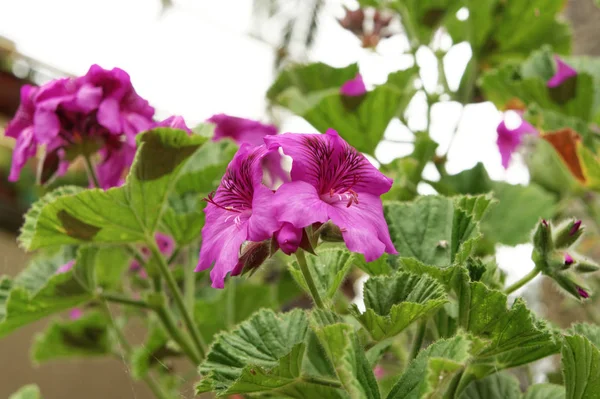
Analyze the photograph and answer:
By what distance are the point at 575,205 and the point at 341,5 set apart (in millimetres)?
614

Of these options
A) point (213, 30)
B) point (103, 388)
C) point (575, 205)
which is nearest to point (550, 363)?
point (575, 205)

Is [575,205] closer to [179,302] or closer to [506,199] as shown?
[506,199]

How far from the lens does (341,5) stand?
996mm

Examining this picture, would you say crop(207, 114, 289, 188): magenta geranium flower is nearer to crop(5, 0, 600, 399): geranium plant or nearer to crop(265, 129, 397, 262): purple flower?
crop(5, 0, 600, 399): geranium plant

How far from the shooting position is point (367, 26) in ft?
3.16

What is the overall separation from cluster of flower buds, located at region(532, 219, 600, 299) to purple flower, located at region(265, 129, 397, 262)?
14 cm

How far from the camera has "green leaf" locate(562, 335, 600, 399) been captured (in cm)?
38

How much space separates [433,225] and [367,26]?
55 cm

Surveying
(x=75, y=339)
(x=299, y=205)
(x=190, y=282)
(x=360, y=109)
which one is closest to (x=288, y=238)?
(x=299, y=205)

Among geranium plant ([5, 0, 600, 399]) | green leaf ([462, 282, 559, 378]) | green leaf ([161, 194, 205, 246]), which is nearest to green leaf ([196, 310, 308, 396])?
geranium plant ([5, 0, 600, 399])

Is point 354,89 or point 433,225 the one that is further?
point 354,89

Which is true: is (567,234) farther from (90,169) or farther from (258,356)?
(90,169)

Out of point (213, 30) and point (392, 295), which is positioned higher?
point (213, 30)

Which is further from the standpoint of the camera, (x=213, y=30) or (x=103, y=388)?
(x=213, y=30)
